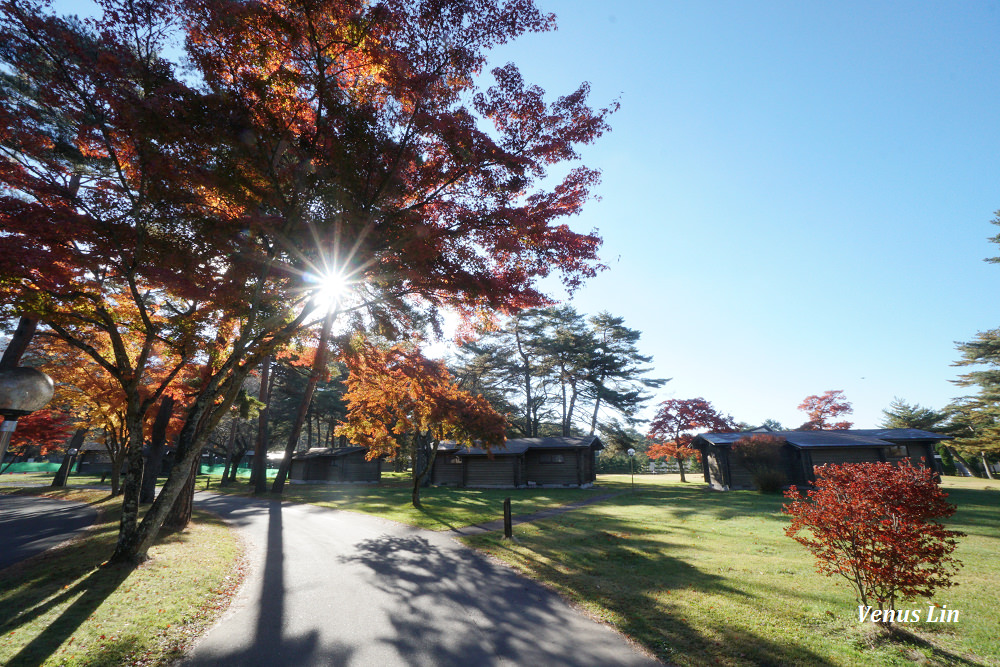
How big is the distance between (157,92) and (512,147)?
6.46 m

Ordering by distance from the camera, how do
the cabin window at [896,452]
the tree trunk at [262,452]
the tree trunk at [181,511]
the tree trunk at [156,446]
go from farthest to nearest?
the cabin window at [896,452], the tree trunk at [262,452], the tree trunk at [156,446], the tree trunk at [181,511]

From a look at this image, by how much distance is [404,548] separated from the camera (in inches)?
391

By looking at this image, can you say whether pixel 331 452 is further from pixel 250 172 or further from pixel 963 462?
pixel 963 462

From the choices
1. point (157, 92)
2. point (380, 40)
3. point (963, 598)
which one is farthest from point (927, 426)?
point (157, 92)

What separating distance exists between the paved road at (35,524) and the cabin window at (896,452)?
38644 mm

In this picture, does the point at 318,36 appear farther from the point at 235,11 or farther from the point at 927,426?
the point at 927,426

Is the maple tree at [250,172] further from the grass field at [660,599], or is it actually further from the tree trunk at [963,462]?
the tree trunk at [963,462]

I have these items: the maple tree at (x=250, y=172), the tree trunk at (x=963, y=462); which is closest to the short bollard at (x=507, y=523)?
the maple tree at (x=250, y=172)

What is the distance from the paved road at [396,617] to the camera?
4.65 m

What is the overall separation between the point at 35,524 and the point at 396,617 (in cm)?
1491

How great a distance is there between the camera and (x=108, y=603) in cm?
582

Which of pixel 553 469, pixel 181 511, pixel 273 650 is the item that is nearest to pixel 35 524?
pixel 181 511

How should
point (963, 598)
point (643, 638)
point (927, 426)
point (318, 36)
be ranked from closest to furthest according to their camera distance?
1. point (643, 638)
2. point (963, 598)
3. point (318, 36)
4. point (927, 426)

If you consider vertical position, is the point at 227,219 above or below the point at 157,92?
below
